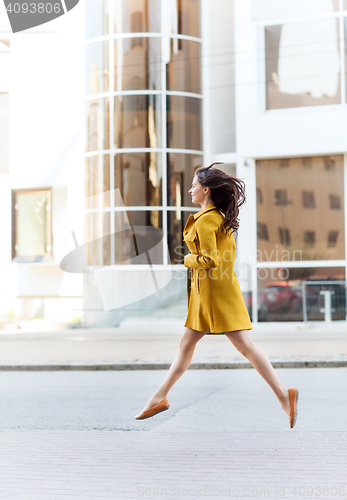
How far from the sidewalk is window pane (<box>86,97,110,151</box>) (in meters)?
5.05

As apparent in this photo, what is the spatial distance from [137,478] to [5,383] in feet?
20.1

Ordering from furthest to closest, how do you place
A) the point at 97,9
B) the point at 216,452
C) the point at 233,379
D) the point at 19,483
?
the point at 97,9 < the point at 233,379 < the point at 216,452 < the point at 19,483

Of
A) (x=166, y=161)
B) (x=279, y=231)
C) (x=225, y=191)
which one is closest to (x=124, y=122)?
(x=166, y=161)

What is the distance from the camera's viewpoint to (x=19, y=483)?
4.52 m

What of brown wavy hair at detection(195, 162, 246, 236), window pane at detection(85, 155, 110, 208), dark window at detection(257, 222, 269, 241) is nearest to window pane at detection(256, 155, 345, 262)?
dark window at detection(257, 222, 269, 241)

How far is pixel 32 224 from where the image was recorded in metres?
22.0

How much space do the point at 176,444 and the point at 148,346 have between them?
9438 millimetres

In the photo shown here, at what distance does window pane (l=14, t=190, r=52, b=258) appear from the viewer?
21828 millimetres

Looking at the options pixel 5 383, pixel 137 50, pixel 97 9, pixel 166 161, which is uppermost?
pixel 97 9

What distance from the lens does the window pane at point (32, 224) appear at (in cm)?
2183

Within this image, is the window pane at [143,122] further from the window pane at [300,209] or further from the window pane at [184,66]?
the window pane at [300,209]

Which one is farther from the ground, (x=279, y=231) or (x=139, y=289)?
(x=279, y=231)

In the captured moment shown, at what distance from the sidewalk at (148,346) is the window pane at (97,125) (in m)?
5.05

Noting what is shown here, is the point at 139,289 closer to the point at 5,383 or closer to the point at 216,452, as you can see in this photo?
the point at 5,383
